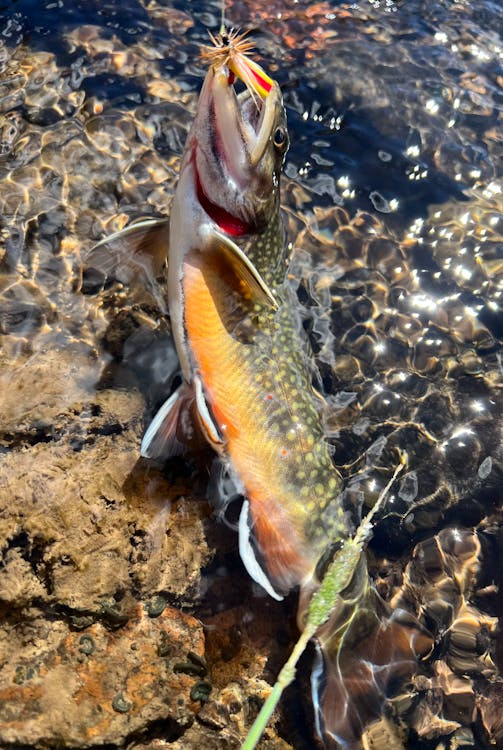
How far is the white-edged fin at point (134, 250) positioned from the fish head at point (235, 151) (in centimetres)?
56

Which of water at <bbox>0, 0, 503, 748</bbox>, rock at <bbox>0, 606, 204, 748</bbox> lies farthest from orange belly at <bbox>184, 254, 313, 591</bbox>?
rock at <bbox>0, 606, 204, 748</bbox>

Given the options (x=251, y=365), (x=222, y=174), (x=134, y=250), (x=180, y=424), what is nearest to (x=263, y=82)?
(x=222, y=174)

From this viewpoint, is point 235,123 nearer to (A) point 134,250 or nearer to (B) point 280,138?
(B) point 280,138

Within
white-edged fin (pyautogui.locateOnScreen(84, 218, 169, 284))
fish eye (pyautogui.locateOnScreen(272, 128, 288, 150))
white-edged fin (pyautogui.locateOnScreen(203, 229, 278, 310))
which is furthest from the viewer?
white-edged fin (pyautogui.locateOnScreen(84, 218, 169, 284))

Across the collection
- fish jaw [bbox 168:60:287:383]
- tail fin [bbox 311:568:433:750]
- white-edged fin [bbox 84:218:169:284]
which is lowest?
tail fin [bbox 311:568:433:750]

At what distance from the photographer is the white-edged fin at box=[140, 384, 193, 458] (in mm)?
3660

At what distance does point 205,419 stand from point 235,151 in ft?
5.02

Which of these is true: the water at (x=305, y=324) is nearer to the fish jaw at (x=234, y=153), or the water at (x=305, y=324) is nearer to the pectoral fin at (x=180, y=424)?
the pectoral fin at (x=180, y=424)

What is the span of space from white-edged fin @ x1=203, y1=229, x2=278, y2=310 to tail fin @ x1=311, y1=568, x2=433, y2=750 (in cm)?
204

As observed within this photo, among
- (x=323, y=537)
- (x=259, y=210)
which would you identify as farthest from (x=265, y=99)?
(x=323, y=537)

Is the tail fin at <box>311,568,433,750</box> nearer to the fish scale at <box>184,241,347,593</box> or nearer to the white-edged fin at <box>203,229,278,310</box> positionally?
the fish scale at <box>184,241,347,593</box>

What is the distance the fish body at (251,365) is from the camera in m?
3.44

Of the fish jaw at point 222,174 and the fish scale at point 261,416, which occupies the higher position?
the fish jaw at point 222,174

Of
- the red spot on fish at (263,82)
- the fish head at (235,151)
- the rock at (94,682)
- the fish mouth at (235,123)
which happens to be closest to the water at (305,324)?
the rock at (94,682)
